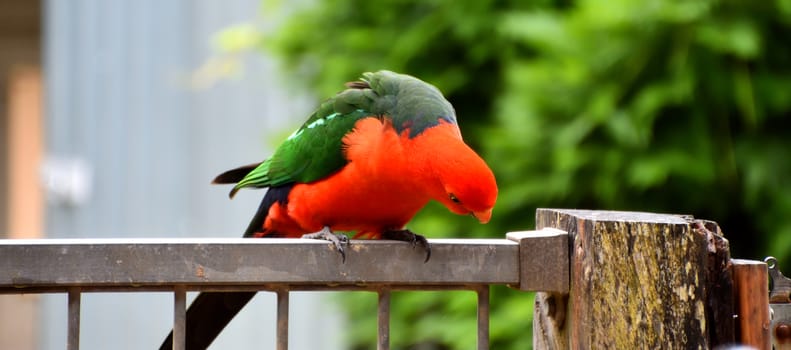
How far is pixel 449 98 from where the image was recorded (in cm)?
434

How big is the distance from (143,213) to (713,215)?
11.3ft

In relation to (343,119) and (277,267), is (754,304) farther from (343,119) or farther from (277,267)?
(343,119)

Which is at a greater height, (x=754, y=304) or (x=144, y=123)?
(x=144, y=123)

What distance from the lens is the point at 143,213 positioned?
5844mm

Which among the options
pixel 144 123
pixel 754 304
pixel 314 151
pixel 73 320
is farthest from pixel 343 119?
pixel 144 123

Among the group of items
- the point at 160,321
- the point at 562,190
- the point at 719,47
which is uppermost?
the point at 719,47

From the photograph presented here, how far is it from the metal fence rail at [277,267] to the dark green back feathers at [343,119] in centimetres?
60

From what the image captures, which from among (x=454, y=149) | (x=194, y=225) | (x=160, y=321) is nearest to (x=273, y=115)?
(x=194, y=225)

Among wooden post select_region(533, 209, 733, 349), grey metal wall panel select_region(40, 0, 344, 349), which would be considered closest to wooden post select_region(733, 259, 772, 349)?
wooden post select_region(533, 209, 733, 349)

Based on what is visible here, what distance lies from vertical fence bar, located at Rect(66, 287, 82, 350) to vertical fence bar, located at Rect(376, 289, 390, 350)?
504 mm

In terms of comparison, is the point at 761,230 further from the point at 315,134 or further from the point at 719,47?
the point at 315,134

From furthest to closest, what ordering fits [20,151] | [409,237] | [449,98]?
1. [20,151]
2. [449,98]
3. [409,237]

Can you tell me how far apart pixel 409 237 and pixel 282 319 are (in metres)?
0.48

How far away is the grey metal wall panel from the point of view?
5.71 metres
